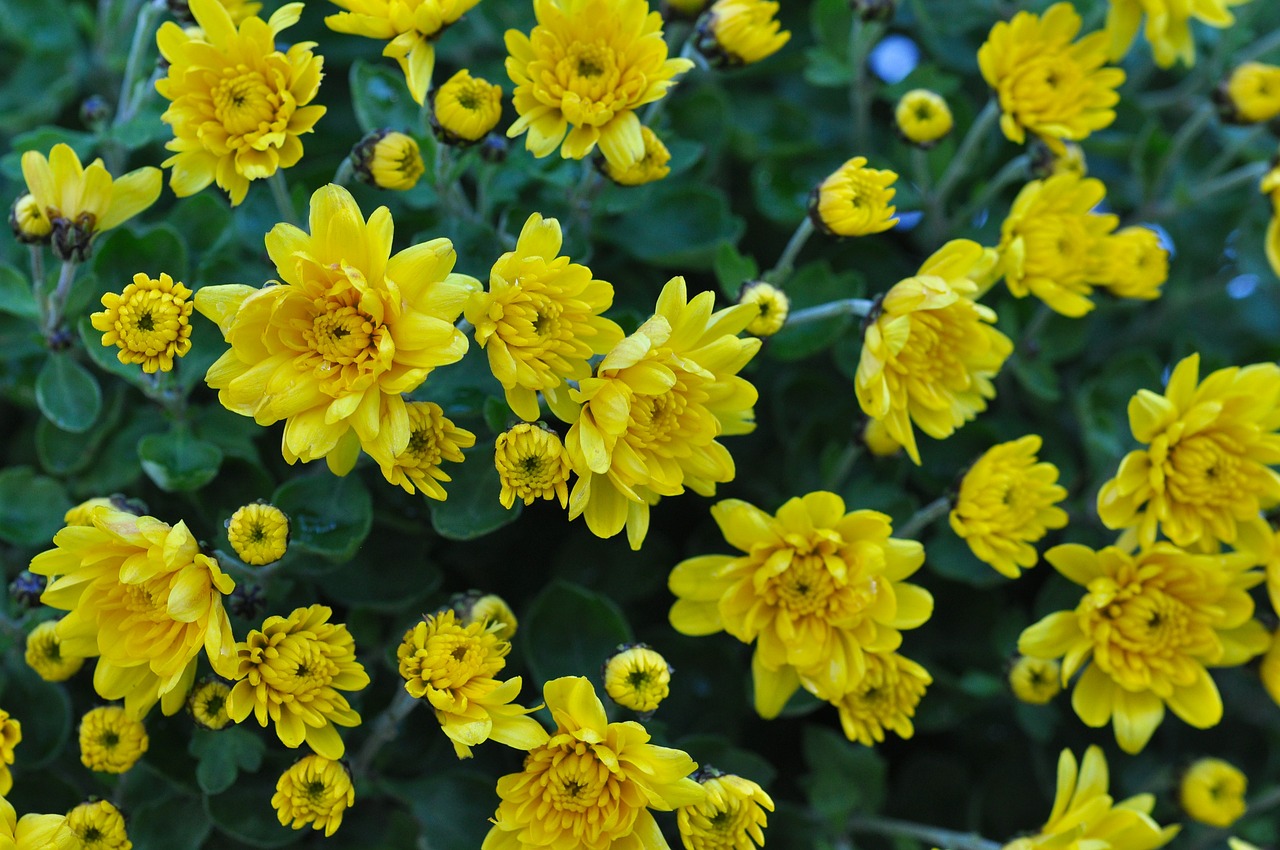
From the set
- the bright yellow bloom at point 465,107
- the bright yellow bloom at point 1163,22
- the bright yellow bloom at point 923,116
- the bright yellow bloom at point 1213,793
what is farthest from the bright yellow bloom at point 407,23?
the bright yellow bloom at point 1213,793

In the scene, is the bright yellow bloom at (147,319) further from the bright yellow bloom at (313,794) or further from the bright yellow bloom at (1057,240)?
the bright yellow bloom at (1057,240)

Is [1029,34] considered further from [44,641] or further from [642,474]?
[44,641]

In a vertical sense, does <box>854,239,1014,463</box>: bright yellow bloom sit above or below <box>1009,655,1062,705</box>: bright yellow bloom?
above

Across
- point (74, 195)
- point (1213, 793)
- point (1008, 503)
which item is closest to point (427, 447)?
point (74, 195)

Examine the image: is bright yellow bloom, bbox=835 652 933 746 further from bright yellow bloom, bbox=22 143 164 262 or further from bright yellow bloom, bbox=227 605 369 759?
bright yellow bloom, bbox=22 143 164 262

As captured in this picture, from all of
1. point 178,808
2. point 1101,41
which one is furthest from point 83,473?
point 1101,41

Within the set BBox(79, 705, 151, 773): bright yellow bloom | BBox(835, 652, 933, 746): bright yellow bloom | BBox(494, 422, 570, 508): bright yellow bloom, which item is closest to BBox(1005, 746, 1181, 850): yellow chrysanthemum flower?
BBox(835, 652, 933, 746): bright yellow bloom
